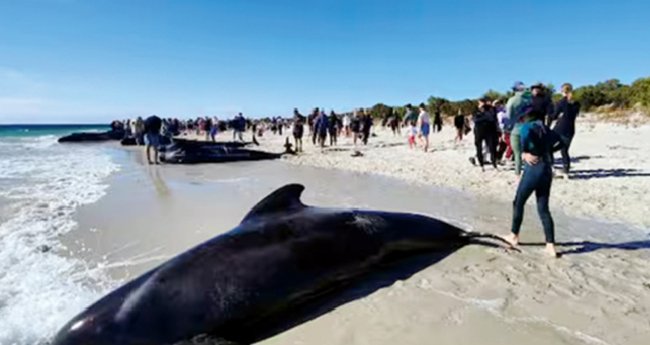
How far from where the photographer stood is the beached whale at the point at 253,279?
315 cm

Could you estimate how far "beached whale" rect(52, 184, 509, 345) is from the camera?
3.15 meters

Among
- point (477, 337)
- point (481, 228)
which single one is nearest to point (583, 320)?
point (477, 337)

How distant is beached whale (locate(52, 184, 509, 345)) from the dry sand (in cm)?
439

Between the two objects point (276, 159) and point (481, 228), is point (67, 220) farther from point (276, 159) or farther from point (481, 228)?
point (276, 159)

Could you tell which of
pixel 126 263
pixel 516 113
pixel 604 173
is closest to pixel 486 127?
pixel 516 113

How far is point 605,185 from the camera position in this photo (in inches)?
363

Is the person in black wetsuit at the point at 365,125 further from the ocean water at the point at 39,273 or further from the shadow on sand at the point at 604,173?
the ocean water at the point at 39,273

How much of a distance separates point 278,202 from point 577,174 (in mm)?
8863

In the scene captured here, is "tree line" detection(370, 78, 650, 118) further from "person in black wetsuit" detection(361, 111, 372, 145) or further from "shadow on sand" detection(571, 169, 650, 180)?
"shadow on sand" detection(571, 169, 650, 180)

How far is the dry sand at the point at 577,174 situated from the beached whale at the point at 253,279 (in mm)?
4395

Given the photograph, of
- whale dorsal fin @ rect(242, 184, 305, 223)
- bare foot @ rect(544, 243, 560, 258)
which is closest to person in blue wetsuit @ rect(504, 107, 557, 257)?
bare foot @ rect(544, 243, 560, 258)

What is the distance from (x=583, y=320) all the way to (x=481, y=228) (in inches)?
117

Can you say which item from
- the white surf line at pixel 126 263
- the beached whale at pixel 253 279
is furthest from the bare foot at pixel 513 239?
the white surf line at pixel 126 263

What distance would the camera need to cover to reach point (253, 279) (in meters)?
3.61
